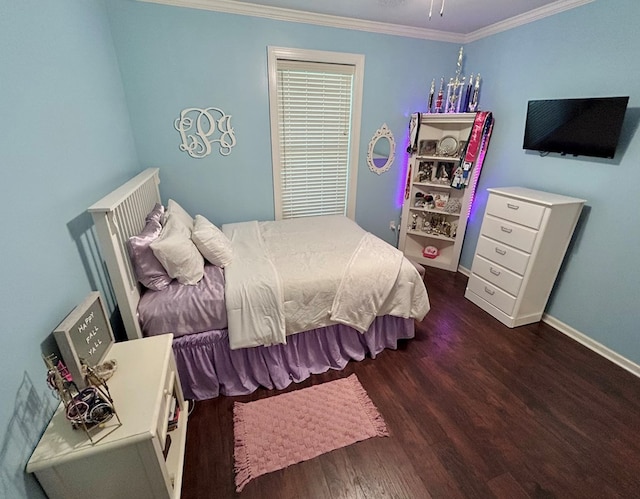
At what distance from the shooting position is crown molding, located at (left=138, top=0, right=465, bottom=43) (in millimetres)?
2342

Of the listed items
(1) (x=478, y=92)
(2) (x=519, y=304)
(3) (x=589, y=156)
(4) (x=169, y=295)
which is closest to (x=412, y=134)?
(1) (x=478, y=92)

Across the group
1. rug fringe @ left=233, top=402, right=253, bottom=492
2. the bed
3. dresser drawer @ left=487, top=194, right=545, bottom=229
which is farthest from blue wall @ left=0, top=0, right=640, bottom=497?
rug fringe @ left=233, top=402, right=253, bottom=492

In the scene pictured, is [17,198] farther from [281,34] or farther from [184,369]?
[281,34]

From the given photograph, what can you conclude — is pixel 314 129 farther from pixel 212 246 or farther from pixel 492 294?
pixel 492 294

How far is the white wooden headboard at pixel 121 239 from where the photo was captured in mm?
1330

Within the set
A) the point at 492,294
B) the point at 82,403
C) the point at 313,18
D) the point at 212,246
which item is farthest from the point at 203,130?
the point at 492,294

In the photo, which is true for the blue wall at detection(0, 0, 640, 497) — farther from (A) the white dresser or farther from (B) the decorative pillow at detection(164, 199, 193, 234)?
(B) the decorative pillow at detection(164, 199, 193, 234)

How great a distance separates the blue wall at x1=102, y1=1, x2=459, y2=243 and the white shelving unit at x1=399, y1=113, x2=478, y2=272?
0.84 feet

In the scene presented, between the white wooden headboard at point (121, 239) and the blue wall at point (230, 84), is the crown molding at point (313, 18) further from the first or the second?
the white wooden headboard at point (121, 239)

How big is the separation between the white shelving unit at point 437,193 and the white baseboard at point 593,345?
1130mm

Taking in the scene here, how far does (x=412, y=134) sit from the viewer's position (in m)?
3.22

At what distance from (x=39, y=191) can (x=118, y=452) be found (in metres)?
1.04

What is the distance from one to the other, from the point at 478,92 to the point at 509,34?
0.51 m

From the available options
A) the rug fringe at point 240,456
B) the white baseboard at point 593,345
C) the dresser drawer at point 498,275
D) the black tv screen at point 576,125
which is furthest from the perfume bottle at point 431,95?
the rug fringe at point 240,456
